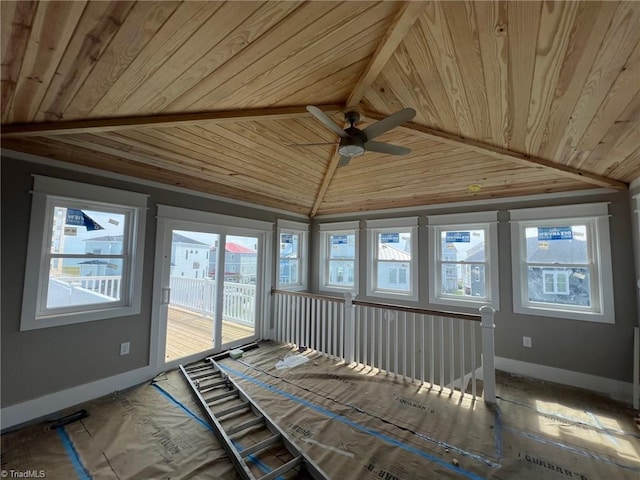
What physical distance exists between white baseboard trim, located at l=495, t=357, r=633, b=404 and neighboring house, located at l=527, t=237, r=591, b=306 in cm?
91

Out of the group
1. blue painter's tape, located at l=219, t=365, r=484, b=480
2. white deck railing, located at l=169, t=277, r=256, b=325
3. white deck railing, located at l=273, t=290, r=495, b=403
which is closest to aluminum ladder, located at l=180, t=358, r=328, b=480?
blue painter's tape, located at l=219, t=365, r=484, b=480

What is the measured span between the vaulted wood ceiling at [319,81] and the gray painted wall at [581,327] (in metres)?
0.54

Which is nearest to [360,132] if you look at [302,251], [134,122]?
[134,122]

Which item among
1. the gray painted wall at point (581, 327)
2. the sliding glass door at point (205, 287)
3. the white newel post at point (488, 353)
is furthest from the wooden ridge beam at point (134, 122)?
the gray painted wall at point (581, 327)

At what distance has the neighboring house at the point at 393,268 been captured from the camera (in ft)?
16.3

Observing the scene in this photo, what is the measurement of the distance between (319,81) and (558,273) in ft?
13.5

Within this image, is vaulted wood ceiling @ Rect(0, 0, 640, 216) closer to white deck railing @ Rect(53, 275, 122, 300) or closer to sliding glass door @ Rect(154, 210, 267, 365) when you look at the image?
sliding glass door @ Rect(154, 210, 267, 365)

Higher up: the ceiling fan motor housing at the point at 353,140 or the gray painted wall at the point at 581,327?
the ceiling fan motor housing at the point at 353,140

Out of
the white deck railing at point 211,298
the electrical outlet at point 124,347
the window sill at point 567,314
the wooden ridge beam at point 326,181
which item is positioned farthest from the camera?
the white deck railing at point 211,298

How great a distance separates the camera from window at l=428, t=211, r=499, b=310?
161 inches

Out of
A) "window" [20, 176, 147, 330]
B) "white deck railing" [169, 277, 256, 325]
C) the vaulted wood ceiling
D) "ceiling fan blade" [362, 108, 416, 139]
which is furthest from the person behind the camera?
"white deck railing" [169, 277, 256, 325]

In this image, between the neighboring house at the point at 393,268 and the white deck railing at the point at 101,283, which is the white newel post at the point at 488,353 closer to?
the neighboring house at the point at 393,268

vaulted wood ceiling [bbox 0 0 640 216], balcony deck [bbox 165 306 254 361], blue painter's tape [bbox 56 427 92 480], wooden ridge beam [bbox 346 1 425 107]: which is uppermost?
wooden ridge beam [bbox 346 1 425 107]

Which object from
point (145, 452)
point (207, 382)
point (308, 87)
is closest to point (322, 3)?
point (308, 87)
